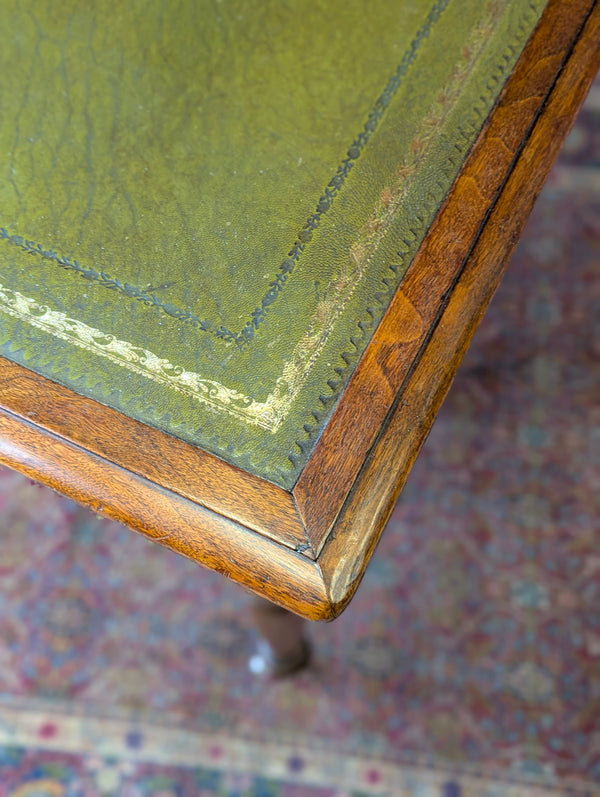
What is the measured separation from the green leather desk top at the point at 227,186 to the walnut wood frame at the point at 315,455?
15 mm

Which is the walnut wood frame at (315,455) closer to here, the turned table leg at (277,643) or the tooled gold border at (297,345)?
the tooled gold border at (297,345)

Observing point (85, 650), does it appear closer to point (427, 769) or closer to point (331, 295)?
point (427, 769)

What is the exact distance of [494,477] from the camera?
4.01 ft

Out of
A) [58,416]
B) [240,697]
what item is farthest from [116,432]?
[240,697]

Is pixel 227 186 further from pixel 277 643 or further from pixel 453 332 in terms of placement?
pixel 277 643

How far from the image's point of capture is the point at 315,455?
1.62 ft

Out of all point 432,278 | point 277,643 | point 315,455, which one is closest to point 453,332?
point 432,278

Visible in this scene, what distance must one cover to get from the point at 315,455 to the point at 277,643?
589 millimetres

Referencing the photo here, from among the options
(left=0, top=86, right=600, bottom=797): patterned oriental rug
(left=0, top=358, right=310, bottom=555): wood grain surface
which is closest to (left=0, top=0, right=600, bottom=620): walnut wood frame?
(left=0, top=358, right=310, bottom=555): wood grain surface

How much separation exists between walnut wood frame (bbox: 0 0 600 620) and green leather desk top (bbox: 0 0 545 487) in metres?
0.01

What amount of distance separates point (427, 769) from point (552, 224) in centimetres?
106

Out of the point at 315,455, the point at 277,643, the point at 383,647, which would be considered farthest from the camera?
the point at 383,647

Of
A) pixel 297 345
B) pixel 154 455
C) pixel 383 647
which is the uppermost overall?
Result: pixel 297 345

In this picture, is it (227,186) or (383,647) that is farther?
(383,647)
